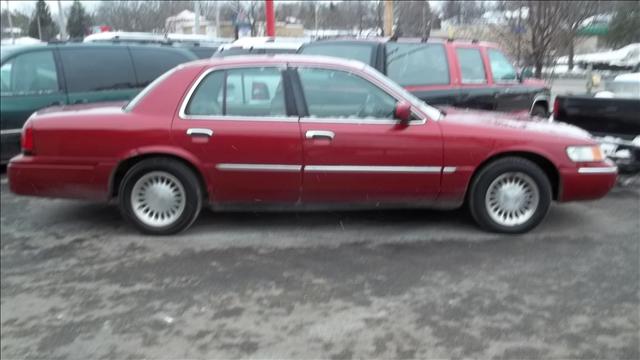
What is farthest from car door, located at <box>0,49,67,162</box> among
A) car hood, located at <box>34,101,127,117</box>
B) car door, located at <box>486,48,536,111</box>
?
car door, located at <box>486,48,536,111</box>

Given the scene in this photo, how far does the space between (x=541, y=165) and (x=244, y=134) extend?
2.56 meters

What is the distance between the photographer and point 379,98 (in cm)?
550

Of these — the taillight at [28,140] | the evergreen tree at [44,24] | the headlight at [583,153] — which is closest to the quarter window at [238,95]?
the taillight at [28,140]

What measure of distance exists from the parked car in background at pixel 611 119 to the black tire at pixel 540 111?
60.8 inches

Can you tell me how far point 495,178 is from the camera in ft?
18.1

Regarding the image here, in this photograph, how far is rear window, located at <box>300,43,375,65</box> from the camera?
8.04 m

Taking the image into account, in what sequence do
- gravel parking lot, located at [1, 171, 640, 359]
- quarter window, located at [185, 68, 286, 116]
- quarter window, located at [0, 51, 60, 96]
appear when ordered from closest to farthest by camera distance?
gravel parking lot, located at [1, 171, 640, 359] → quarter window, located at [185, 68, 286, 116] → quarter window, located at [0, 51, 60, 96]

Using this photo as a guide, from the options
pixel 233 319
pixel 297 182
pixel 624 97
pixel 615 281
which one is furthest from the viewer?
pixel 624 97

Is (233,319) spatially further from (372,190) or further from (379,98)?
(379,98)

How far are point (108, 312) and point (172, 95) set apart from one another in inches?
81.4

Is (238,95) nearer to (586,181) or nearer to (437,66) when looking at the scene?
(586,181)

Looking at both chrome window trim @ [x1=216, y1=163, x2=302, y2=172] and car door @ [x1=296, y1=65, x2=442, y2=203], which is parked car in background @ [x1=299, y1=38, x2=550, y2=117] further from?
chrome window trim @ [x1=216, y1=163, x2=302, y2=172]

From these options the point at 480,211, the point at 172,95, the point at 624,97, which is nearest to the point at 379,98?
the point at 480,211

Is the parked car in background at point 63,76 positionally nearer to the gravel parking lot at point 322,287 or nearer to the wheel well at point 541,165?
the gravel parking lot at point 322,287
